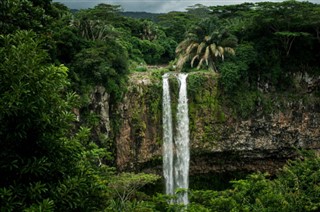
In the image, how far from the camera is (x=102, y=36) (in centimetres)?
1933

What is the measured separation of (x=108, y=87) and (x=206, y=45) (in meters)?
8.51

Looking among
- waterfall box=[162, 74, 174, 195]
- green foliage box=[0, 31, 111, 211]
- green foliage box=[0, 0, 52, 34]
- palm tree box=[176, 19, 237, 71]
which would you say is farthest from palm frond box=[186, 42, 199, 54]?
green foliage box=[0, 31, 111, 211]

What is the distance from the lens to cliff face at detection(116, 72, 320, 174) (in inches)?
774

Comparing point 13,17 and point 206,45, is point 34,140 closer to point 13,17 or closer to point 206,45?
point 13,17

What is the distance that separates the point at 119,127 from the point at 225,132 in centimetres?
706

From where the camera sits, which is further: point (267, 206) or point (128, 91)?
point (128, 91)

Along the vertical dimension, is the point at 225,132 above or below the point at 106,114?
below

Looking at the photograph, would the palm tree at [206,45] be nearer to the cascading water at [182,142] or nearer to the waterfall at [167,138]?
the cascading water at [182,142]

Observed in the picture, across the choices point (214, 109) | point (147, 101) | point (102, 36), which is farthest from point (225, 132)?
point (102, 36)

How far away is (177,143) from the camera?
20688mm

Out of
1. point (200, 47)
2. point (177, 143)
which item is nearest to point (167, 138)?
point (177, 143)

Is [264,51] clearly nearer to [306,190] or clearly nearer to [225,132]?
[225,132]

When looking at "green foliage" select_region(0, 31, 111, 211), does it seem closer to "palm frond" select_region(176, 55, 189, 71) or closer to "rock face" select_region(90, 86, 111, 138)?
"rock face" select_region(90, 86, 111, 138)

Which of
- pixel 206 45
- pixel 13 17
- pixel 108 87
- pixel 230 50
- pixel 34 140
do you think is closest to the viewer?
pixel 34 140
